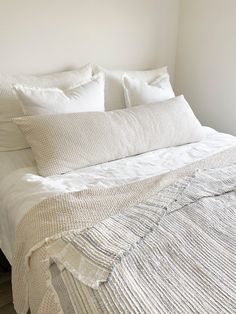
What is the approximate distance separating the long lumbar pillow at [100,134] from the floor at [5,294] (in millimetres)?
657

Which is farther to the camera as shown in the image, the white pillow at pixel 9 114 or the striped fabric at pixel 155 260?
the white pillow at pixel 9 114

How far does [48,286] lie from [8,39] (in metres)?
1.47

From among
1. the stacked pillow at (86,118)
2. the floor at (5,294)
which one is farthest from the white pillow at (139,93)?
the floor at (5,294)

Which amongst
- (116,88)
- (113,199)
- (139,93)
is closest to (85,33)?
(116,88)

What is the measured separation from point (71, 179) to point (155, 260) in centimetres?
64

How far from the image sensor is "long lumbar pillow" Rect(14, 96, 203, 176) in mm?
1514

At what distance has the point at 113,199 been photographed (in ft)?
4.04

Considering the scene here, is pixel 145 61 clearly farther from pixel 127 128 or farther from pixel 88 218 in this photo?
pixel 88 218

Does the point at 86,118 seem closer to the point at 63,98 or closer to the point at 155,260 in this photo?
the point at 63,98

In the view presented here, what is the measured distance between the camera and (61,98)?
67.8 inches

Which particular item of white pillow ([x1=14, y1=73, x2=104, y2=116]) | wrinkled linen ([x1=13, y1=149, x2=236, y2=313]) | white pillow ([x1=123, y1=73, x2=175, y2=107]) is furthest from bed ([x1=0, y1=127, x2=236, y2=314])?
white pillow ([x1=123, y1=73, x2=175, y2=107])

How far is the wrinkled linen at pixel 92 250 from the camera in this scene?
2.75 feet

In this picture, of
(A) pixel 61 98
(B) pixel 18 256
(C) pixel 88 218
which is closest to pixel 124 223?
(C) pixel 88 218

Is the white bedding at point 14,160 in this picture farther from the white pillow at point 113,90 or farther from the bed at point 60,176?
the white pillow at point 113,90
